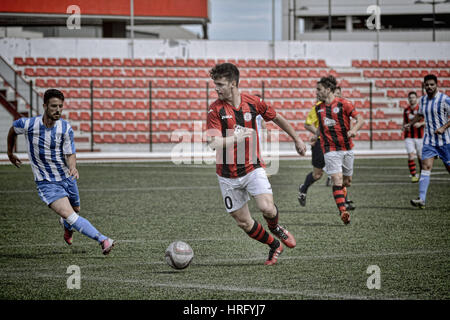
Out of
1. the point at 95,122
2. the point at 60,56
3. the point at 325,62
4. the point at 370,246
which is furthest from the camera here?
the point at 325,62

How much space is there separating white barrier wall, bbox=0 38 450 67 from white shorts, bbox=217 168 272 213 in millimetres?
23248

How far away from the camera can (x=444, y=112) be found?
409 inches

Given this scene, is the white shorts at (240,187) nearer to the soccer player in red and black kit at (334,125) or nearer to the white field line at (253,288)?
the white field line at (253,288)

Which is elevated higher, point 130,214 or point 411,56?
point 411,56

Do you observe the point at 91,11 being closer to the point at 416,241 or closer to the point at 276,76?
the point at 276,76

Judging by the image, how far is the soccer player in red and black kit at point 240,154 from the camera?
242 inches

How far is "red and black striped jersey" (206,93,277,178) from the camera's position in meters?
6.19

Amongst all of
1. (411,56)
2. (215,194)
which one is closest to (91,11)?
(411,56)

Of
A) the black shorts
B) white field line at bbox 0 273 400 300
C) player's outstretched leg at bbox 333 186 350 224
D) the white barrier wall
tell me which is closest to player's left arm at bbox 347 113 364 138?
player's outstretched leg at bbox 333 186 350 224

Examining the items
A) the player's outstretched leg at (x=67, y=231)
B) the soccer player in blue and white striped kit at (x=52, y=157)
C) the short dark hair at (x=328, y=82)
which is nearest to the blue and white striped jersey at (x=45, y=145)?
the soccer player in blue and white striped kit at (x=52, y=157)

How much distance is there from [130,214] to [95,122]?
17049mm

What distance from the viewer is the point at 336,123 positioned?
9438 mm

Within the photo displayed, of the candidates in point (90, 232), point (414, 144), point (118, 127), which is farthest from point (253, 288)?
point (118, 127)
